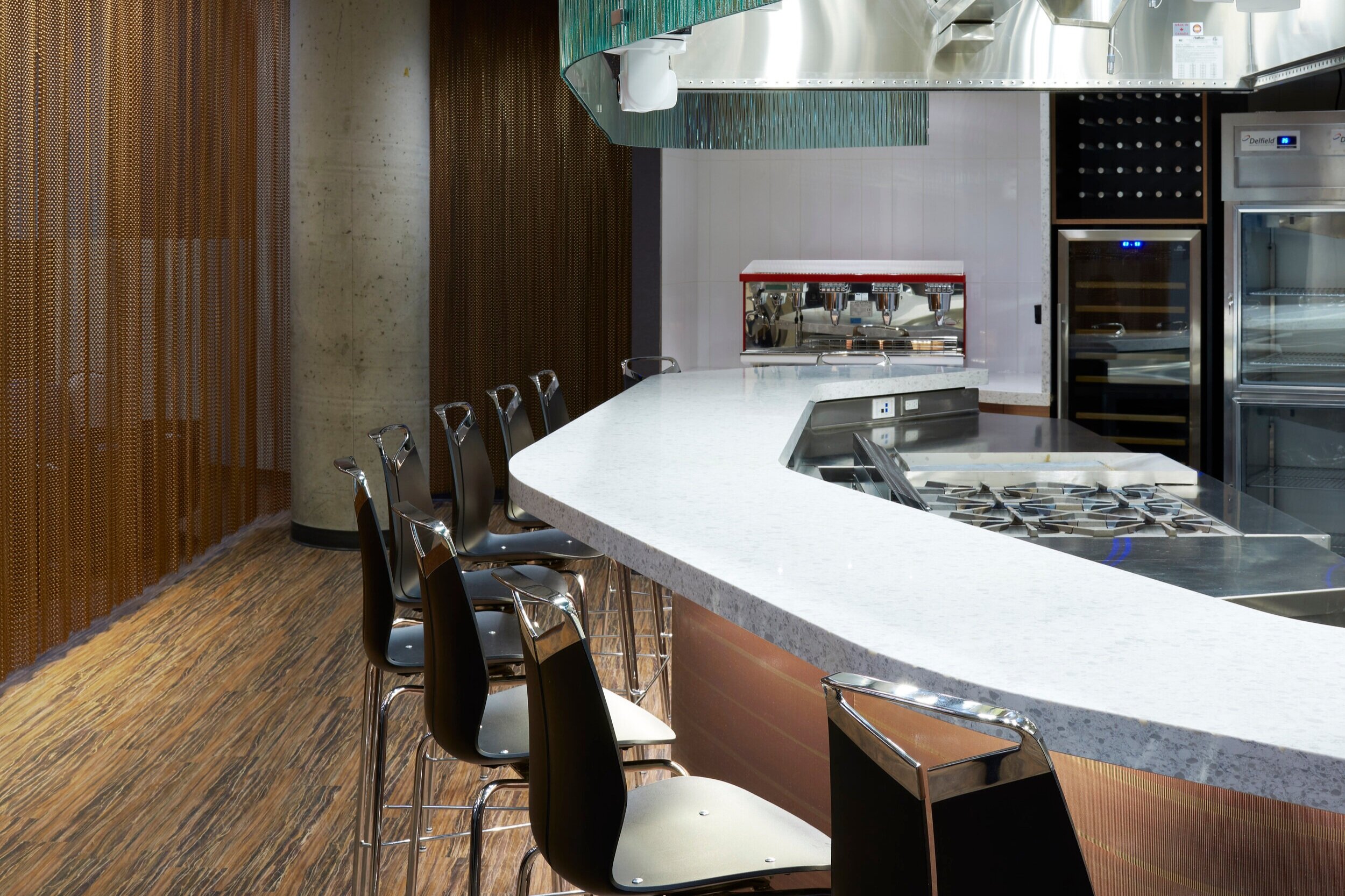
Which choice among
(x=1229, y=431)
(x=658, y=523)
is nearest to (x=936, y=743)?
(x=658, y=523)

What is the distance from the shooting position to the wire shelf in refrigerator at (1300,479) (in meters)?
5.41

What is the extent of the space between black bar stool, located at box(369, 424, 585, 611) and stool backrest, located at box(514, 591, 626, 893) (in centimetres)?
95

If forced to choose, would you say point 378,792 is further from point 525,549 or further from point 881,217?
point 881,217

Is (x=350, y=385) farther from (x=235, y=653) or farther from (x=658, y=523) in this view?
(x=658, y=523)

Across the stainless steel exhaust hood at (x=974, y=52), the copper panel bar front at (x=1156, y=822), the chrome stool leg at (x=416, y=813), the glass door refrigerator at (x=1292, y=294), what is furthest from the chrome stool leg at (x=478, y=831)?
the glass door refrigerator at (x=1292, y=294)

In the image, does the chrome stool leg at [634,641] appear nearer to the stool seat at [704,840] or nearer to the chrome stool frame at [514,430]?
the chrome stool frame at [514,430]

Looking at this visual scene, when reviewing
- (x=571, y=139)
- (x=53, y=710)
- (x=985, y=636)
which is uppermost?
(x=571, y=139)

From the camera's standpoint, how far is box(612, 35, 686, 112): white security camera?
109 inches

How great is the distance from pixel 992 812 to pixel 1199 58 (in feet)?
10.2

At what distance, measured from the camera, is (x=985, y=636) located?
1170 mm

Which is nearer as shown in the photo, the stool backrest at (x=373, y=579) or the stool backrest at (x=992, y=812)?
the stool backrest at (x=992, y=812)

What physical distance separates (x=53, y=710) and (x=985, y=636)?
3.24 m

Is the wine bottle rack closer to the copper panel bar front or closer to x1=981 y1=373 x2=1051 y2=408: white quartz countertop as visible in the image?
x1=981 y1=373 x2=1051 y2=408: white quartz countertop

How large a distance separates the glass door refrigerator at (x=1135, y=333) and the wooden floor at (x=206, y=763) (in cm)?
245
